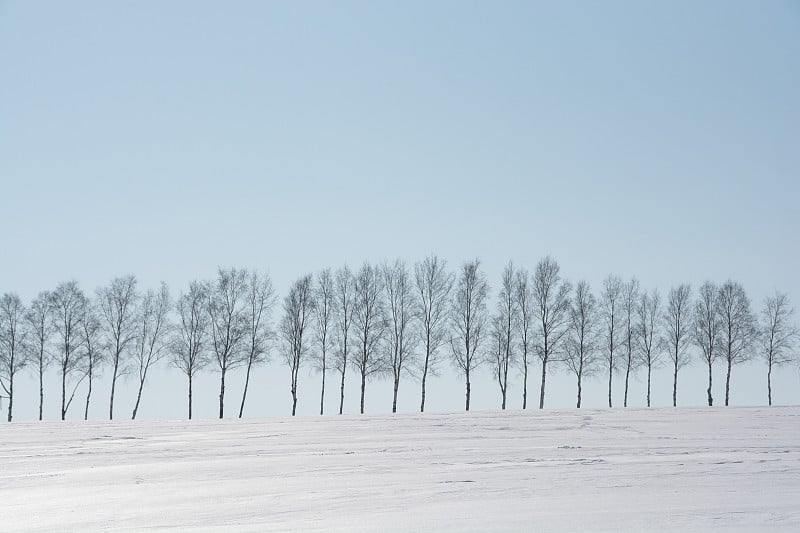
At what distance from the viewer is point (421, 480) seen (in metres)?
10.8

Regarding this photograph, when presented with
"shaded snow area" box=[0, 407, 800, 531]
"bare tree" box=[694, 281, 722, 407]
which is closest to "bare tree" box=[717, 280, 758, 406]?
"bare tree" box=[694, 281, 722, 407]

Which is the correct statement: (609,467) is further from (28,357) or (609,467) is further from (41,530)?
(28,357)

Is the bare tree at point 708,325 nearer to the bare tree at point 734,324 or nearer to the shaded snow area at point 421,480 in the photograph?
the bare tree at point 734,324

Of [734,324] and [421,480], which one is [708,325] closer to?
[734,324]

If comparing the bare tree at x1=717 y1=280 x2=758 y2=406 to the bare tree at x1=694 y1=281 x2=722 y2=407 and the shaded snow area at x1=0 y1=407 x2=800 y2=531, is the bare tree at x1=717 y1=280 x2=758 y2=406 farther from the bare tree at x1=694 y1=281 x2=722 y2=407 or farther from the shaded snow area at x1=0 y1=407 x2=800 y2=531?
the shaded snow area at x1=0 y1=407 x2=800 y2=531

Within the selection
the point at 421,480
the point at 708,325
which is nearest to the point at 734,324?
Answer: the point at 708,325

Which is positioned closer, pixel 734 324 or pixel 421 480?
pixel 421 480

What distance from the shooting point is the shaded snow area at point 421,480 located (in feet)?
27.0

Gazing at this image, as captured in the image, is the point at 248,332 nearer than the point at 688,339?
Yes

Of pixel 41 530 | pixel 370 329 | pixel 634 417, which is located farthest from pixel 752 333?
pixel 41 530

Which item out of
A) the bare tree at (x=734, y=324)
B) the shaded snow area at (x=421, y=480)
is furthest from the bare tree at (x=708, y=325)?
the shaded snow area at (x=421, y=480)

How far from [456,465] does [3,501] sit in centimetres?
694

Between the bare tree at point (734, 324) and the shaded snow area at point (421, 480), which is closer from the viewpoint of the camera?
the shaded snow area at point (421, 480)

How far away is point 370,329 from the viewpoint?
156 ft
